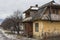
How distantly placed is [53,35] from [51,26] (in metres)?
1.48

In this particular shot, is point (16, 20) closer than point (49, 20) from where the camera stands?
No

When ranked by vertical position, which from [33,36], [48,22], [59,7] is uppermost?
[59,7]

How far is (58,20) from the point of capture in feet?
106

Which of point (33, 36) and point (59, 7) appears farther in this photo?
point (33, 36)

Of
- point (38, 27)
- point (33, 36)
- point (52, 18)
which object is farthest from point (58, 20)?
point (33, 36)

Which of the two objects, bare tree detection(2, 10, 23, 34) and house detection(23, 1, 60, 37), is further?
bare tree detection(2, 10, 23, 34)

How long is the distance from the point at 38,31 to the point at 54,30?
107 inches

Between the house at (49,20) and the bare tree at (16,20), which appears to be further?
the bare tree at (16,20)

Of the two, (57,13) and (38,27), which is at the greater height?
(57,13)

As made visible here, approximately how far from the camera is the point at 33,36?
3597 centimetres

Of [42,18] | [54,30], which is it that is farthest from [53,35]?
[42,18]

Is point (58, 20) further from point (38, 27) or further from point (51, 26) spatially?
point (38, 27)

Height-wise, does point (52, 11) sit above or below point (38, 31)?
above

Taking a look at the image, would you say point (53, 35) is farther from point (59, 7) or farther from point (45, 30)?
point (59, 7)
